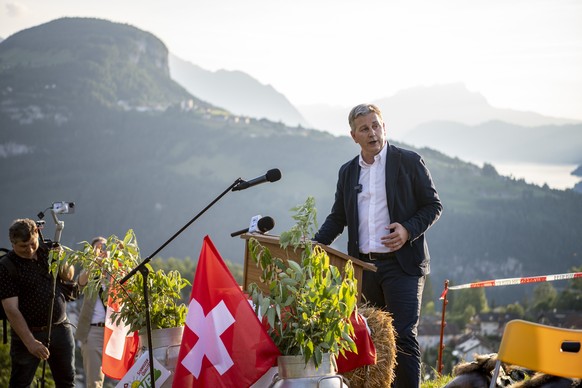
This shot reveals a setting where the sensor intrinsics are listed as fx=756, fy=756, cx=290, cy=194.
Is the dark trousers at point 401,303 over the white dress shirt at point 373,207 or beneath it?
beneath

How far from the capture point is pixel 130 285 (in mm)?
4016

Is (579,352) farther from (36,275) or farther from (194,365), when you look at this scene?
(36,275)

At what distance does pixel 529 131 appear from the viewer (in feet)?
472

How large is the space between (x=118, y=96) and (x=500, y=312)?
113m

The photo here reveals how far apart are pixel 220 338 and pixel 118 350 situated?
1232 millimetres

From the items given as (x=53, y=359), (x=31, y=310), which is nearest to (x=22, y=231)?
(x=31, y=310)

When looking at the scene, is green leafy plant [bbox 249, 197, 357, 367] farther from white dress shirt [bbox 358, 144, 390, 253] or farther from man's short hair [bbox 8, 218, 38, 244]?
man's short hair [bbox 8, 218, 38, 244]

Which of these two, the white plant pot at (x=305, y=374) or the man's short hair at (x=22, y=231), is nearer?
the white plant pot at (x=305, y=374)

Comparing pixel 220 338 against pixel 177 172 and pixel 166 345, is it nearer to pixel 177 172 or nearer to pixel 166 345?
pixel 166 345

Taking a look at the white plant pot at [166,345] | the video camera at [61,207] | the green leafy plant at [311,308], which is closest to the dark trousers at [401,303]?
the green leafy plant at [311,308]

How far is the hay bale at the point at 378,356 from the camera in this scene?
3.88 metres

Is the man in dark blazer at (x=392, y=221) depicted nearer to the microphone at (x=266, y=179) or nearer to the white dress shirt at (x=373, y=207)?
the white dress shirt at (x=373, y=207)

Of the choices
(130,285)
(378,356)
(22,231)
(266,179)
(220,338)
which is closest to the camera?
(220,338)

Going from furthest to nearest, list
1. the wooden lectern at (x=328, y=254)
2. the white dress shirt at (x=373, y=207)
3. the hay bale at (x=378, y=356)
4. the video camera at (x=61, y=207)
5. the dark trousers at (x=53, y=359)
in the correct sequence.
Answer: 1. the dark trousers at (x=53, y=359)
2. the video camera at (x=61, y=207)
3. the white dress shirt at (x=373, y=207)
4. the hay bale at (x=378, y=356)
5. the wooden lectern at (x=328, y=254)
